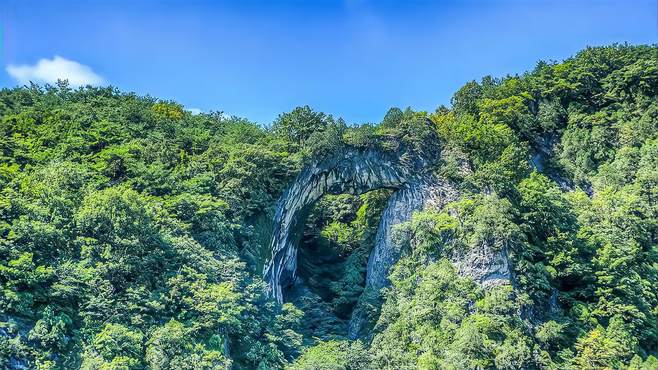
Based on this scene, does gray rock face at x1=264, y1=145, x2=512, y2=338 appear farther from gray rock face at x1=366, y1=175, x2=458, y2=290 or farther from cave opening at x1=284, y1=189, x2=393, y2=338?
cave opening at x1=284, y1=189, x2=393, y2=338

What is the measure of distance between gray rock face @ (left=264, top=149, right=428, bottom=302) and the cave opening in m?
1.19

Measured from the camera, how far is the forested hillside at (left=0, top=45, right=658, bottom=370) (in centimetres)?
1467

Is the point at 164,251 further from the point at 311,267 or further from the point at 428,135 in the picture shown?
the point at 428,135

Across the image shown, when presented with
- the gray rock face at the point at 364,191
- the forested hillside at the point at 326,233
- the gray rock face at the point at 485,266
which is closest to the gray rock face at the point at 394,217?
the gray rock face at the point at 364,191

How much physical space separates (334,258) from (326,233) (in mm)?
1209

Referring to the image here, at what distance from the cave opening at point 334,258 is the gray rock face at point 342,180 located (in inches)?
47.0

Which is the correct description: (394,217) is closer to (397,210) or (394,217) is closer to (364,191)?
(397,210)

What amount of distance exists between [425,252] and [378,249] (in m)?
3.17

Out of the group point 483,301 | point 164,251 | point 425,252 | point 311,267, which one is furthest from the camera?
point 311,267

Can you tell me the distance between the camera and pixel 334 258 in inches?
1033

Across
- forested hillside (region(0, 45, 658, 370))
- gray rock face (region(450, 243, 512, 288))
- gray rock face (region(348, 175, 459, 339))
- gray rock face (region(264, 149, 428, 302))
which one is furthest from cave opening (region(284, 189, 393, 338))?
gray rock face (region(450, 243, 512, 288))

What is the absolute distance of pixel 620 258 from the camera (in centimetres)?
1897

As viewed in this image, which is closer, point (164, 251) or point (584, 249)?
point (164, 251)

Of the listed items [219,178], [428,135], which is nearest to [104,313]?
[219,178]
